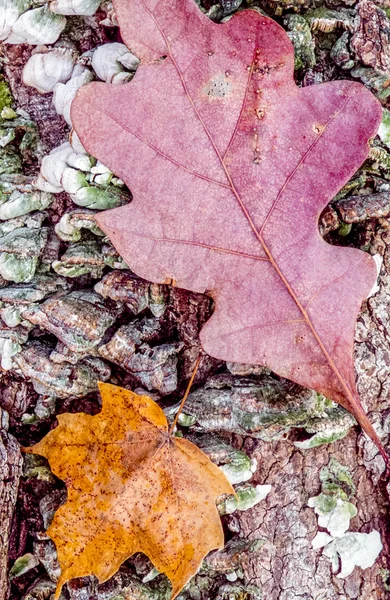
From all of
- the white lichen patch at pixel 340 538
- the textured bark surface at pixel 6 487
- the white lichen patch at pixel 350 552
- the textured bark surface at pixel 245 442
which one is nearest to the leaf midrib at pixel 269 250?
the textured bark surface at pixel 245 442

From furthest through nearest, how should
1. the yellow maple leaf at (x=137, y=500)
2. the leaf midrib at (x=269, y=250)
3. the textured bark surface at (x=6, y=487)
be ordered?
the textured bark surface at (x=6, y=487) < the yellow maple leaf at (x=137, y=500) < the leaf midrib at (x=269, y=250)

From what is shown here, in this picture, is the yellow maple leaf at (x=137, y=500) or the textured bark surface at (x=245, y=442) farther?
the textured bark surface at (x=245, y=442)

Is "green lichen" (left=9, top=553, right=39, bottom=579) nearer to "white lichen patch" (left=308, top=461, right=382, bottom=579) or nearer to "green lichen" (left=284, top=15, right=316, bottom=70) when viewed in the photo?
"white lichen patch" (left=308, top=461, right=382, bottom=579)

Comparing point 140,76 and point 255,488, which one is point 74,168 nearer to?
point 140,76

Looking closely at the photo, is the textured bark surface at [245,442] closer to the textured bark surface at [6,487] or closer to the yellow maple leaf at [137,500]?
the textured bark surface at [6,487]

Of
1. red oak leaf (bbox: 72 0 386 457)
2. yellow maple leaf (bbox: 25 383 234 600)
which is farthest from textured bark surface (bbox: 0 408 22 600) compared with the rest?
red oak leaf (bbox: 72 0 386 457)

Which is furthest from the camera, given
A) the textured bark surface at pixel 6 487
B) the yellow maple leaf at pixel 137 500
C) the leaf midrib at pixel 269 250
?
the textured bark surface at pixel 6 487

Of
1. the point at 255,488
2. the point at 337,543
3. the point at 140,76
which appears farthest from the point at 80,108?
the point at 337,543
